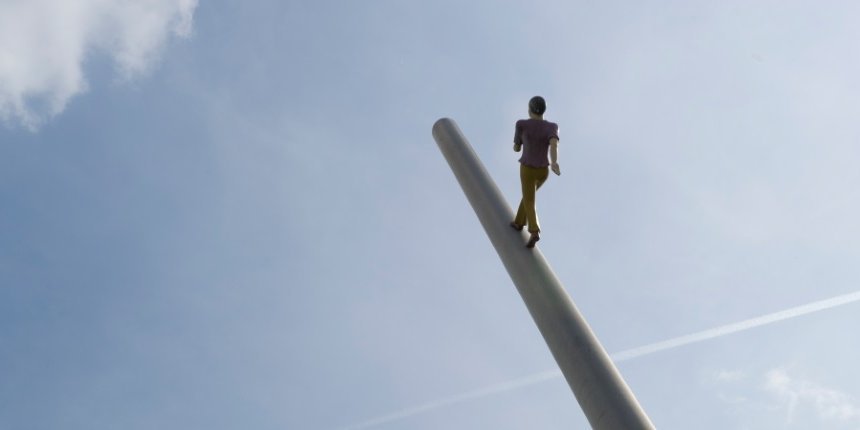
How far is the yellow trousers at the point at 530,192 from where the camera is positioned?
663 centimetres

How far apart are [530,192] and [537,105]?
101 cm

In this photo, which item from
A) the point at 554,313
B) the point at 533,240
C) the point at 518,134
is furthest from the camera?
the point at 518,134

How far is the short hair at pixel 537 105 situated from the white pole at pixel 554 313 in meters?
0.75

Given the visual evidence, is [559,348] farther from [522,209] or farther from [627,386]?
[522,209]

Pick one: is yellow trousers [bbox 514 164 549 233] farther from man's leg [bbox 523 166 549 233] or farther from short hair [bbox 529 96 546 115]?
short hair [bbox 529 96 546 115]

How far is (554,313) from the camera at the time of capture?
5691 mm

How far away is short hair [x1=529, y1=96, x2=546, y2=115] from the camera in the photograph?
24.2 feet

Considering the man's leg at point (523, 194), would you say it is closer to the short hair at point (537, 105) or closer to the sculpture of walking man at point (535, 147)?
the sculpture of walking man at point (535, 147)

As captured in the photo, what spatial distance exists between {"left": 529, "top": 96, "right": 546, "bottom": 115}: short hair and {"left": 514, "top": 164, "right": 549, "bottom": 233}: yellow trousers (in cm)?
61

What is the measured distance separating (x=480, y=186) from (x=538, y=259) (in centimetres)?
117

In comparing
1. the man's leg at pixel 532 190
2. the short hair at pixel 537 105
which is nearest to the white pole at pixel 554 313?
the man's leg at pixel 532 190

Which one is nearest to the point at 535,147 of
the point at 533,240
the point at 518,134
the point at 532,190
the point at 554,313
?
the point at 518,134

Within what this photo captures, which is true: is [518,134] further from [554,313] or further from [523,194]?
[554,313]

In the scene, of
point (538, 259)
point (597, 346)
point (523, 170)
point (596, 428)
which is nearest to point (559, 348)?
point (597, 346)
